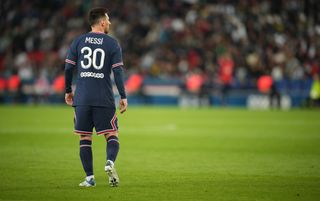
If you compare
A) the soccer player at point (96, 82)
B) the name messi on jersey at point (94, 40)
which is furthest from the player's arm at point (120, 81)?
the name messi on jersey at point (94, 40)

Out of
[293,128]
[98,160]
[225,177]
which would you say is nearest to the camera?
[225,177]

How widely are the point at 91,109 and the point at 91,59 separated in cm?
65

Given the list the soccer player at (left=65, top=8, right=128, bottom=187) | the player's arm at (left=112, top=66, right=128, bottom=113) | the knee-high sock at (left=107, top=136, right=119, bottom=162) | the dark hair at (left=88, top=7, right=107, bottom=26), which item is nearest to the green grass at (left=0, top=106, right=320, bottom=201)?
the knee-high sock at (left=107, top=136, right=119, bottom=162)

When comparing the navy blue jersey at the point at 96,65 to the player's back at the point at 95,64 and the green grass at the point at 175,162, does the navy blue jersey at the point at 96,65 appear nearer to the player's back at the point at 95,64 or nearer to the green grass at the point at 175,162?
the player's back at the point at 95,64

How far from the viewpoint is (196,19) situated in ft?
119

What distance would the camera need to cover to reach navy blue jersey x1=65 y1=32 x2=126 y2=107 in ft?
30.6

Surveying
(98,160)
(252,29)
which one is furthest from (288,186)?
(252,29)

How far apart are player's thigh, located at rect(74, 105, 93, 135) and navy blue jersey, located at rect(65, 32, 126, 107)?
78 millimetres

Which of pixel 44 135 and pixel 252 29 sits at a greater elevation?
pixel 252 29

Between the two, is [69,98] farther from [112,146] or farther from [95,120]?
[112,146]

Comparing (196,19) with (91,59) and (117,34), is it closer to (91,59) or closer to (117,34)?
(117,34)

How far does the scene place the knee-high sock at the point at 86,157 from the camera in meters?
9.41

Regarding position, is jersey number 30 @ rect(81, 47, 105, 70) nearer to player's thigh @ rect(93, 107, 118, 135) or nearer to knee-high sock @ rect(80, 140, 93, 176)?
player's thigh @ rect(93, 107, 118, 135)

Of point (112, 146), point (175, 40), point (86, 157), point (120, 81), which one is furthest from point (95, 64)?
point (175, 40)
